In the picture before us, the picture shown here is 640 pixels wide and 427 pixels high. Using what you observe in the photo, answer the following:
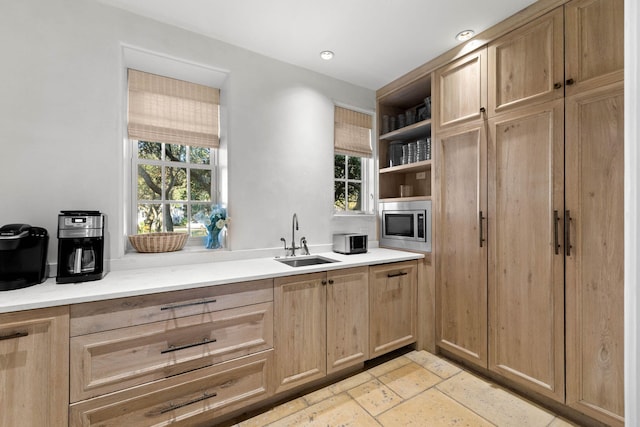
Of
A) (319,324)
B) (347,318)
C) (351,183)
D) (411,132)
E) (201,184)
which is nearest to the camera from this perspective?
(319,324)

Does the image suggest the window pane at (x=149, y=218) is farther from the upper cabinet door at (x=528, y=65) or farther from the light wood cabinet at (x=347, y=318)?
the upper cabinet door at (x=528, y=65)

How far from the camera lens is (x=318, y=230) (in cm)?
277

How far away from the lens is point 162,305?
150 cm

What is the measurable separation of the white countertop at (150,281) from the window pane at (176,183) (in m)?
0.66

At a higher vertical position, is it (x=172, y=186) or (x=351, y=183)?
(x=351, y=183)

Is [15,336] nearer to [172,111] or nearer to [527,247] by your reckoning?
[172,111]

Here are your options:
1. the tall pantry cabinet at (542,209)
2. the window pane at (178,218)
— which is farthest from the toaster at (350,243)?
the window pane at (178,218)

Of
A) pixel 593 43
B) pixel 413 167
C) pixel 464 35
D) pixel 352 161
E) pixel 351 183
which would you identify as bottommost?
pixel 351 183

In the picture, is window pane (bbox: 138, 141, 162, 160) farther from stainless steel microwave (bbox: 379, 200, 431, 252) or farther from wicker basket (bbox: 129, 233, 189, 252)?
stainless steel microwave (bbox: 379, 200, 431, 252)

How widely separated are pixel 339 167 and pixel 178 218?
1698 mm

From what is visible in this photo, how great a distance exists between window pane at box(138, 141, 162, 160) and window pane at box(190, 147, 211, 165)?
252mm

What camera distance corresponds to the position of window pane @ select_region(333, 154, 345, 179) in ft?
10.3

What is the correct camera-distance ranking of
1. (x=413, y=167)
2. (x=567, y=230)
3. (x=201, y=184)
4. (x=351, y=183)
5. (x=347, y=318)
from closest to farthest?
1. (x=567, y=230)
2. (x=347, y=318)
3. (x=201, y=184)
4. (x=413, y=167)
5. (x=351, y=183)

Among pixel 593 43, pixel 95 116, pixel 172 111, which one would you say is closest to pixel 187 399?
pixel 95 116
